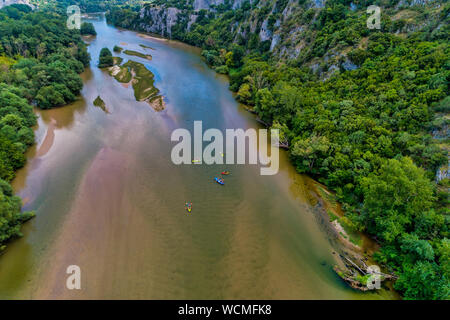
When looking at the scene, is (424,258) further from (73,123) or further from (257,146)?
(73,123)

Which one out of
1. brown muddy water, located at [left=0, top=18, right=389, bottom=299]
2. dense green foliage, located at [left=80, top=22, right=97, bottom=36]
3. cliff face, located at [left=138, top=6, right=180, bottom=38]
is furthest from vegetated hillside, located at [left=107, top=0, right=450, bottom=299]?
dense green foliage, located at [left=80, top=22, right=97, bottom=36]

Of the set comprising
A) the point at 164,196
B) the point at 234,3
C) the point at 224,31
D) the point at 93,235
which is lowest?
the point at 93,235

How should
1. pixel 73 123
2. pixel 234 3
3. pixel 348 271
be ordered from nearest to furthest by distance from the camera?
pixel 348 271 → pixel 73 123 → pixel 234 3

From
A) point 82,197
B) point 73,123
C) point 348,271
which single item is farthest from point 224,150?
point 73,123

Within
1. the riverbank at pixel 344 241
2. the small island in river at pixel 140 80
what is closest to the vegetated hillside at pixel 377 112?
A: the riverbank at pixel 344 241

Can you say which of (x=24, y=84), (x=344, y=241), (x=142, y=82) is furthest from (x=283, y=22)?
(x=24, y=84)

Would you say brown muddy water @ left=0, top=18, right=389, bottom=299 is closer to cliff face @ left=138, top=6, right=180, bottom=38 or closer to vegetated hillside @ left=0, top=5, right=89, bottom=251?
vegetated hillside @ left=0, top=5, right=89, bottom=251
